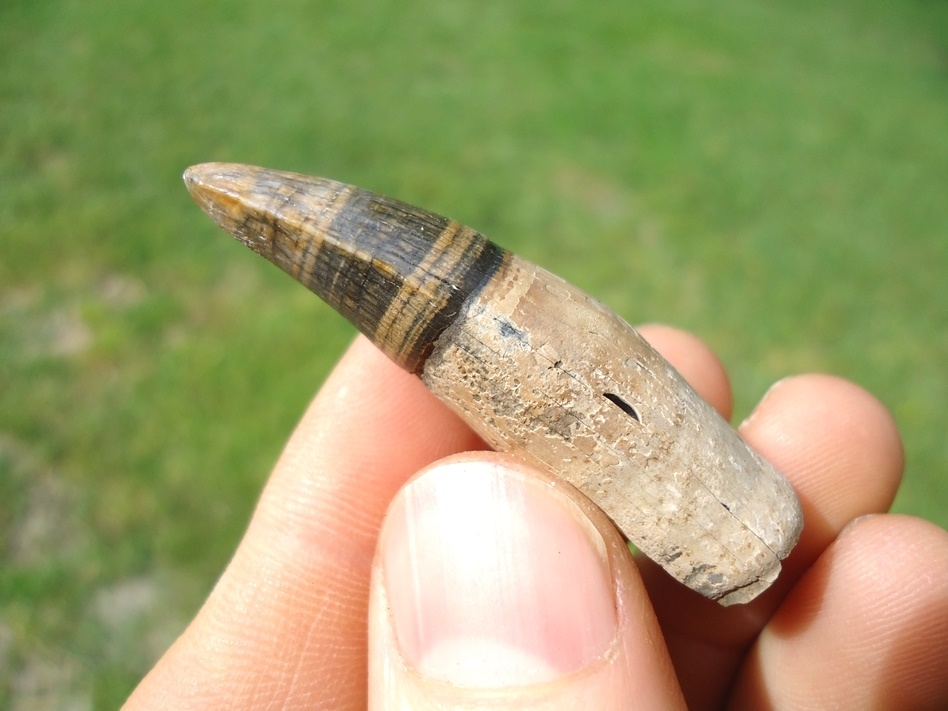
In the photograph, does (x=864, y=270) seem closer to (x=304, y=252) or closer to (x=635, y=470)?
(x=635, y=470)

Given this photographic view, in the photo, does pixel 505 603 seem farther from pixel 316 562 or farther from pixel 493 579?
pixel 316 562

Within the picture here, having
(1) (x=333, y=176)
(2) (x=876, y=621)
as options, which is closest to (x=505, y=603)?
(2) (x=876, y=621)

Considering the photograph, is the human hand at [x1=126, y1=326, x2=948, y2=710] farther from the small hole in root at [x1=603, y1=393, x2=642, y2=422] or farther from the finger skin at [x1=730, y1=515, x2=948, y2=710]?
the small hole in root at [x1=603, y1=393, x2=642, y2=422]

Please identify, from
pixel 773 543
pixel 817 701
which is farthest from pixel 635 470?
pixel 817 701

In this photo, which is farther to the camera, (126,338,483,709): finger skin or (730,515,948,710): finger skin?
(730,515,948,710): finger skin

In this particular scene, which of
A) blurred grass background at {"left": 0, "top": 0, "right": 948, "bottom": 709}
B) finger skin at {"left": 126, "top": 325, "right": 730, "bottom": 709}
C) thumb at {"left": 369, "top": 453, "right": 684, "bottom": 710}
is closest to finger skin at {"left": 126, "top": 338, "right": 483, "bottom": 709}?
finger skin at {"left": 126, "top": 325, "right": 730, "bottom": 709}

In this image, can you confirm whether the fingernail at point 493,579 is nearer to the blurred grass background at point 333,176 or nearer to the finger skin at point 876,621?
the finger skin at point 876,621

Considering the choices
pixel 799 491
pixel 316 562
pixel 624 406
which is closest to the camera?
pixel 624 406
